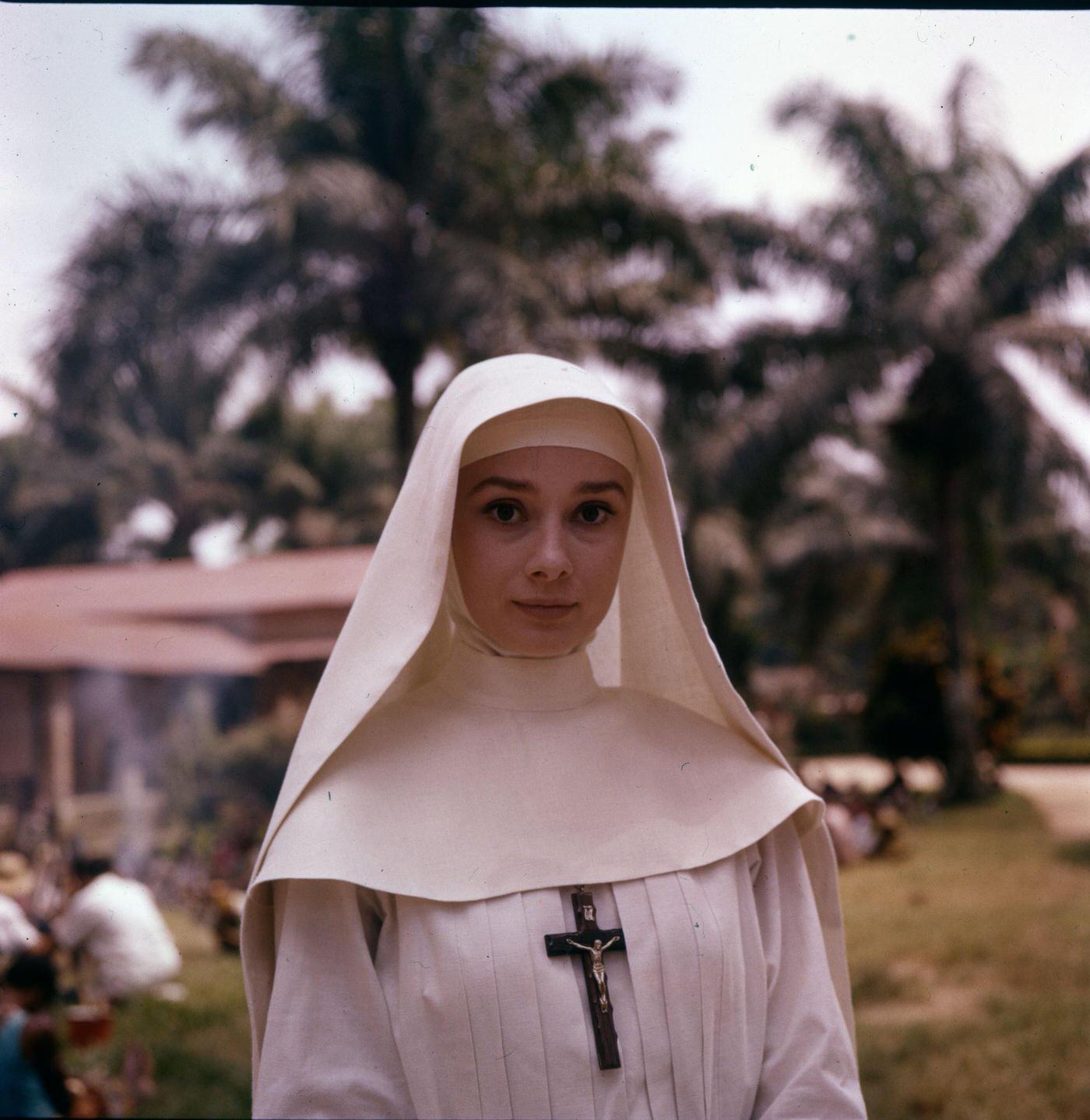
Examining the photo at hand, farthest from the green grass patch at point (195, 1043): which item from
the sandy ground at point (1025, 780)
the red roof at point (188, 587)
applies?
the sandy ground at point (1025, 780)

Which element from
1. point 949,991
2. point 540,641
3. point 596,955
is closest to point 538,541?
point 540,641

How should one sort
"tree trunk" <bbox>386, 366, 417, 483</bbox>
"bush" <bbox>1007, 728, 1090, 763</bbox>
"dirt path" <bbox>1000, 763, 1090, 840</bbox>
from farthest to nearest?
"bush" <bbox>1007, 728, 1090, 763</bbox> → "dirt path" <bbox>1000, 763, 1090, 840</bbox> → "tree trunk" <bbox>386, 366, 417, 483</bbox>

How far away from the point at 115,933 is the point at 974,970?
4.98 metres

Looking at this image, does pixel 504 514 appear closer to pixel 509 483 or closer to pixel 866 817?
pixel 509 483

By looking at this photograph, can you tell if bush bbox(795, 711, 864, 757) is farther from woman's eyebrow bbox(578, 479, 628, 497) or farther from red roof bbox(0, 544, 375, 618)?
woman's eyebrow bbox(578, 479, 628, 497)

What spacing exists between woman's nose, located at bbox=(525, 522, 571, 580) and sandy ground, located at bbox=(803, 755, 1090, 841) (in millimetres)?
6685

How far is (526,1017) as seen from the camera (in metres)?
1.61

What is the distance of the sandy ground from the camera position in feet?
24.7

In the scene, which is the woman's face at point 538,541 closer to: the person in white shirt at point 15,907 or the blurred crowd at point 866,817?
the person in white shirt at point 15,907

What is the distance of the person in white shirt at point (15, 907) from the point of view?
213 inches

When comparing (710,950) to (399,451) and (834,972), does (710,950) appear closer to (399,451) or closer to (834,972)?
(834,972)

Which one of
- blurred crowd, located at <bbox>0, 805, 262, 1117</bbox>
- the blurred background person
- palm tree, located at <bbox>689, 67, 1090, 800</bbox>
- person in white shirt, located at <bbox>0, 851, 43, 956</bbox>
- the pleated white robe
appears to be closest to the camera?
the pleated white robe

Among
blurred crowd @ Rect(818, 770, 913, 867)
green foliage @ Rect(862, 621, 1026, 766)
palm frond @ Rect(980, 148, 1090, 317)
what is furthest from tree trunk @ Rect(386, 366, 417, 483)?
palm frond @ Rect(980, 148, 1090, 317)

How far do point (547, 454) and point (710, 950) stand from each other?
2.58 feet
